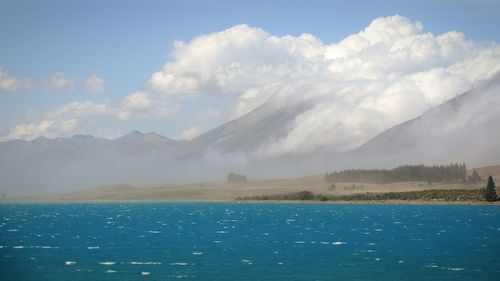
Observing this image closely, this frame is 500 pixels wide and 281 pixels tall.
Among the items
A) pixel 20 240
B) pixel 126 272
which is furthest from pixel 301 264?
pixel 20 240

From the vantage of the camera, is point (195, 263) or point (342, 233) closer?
point (195, 263)

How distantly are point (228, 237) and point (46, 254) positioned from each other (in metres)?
39.4

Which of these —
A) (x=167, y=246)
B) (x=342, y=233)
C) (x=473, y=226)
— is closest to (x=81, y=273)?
(x=167, y=246)

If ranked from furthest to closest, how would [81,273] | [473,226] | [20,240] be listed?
[473,226], [20,240], [81,273]

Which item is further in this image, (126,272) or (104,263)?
(104,263)

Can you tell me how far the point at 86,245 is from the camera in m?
110

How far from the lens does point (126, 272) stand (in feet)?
252

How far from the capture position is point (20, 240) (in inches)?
4759

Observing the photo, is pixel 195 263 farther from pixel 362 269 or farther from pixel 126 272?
pixel 362 269

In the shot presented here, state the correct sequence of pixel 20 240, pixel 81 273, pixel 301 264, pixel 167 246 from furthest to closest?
1. pixel 20 240
2. pixel 167 246
3. pixel 301 264
4. pixel 81 273

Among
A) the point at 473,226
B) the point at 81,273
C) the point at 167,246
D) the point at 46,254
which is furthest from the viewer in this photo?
the point at 473,226

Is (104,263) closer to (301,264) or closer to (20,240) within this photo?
(301,264)

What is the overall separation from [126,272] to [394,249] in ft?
147

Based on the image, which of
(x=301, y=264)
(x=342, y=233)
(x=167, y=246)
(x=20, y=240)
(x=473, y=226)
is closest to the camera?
(x=301, y=264)
